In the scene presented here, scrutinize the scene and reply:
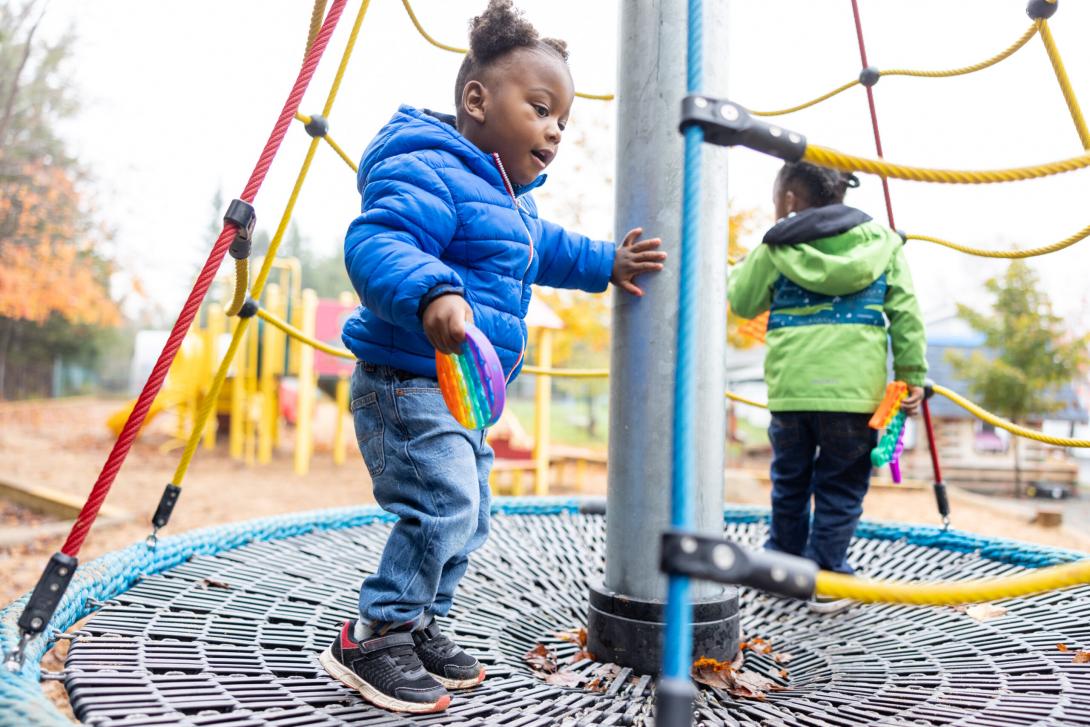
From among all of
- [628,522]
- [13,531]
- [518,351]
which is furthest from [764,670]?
[13,531]

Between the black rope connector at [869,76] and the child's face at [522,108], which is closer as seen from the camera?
the child's face at [522,108]

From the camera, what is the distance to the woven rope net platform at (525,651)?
91 cm

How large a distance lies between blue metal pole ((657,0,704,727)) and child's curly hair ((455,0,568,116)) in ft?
1.61

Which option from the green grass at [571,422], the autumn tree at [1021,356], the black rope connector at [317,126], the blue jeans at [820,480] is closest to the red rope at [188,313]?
the black rope connector at [317,126]

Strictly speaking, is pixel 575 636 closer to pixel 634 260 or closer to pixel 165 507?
pixel 634 260

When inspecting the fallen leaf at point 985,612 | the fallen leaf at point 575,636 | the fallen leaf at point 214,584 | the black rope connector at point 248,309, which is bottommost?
the fallen leaf at point 575,636

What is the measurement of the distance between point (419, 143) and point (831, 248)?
932mm

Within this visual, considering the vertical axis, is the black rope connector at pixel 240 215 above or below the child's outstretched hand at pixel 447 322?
above

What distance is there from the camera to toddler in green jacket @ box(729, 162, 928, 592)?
5.19 ft

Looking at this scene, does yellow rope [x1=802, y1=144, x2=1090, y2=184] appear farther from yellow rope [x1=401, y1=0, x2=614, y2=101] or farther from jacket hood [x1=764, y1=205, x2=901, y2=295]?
yellow rope [x1=401, y1=0, x2=614, y2=101]

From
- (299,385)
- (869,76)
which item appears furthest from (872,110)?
(299,385)

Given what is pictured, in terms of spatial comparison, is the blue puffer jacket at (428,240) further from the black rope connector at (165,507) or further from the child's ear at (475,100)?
the black rope connector at (165,507)

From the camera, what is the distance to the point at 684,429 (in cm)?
60

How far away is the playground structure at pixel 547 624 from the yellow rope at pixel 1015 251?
0.16 m
